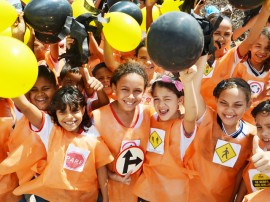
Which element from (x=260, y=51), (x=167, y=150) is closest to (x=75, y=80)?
(x=167, y=150)

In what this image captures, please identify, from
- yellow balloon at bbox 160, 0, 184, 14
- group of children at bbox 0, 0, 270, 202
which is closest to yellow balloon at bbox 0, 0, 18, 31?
group of children at bbox 0, 0, 270, 202

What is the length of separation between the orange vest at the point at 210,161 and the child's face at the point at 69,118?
83 centimetres

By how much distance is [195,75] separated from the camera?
247 centimetres

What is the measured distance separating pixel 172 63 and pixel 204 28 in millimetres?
349

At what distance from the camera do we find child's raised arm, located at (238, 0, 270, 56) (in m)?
2.81

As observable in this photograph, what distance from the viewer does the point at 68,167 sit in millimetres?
2727

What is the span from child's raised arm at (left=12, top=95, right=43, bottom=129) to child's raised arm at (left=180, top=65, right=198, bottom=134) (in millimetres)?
1019

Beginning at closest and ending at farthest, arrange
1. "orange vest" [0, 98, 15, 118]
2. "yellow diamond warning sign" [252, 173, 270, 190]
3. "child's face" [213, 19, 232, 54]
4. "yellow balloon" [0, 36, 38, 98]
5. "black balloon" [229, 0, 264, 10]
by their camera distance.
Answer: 1. "yellow balloon" [0, 36, 38, 98]
2. "black balloon" [229, 0, 264, 10]
3. "yellow diamond warning sign" [252, 173, 270, 190]
4. "orange vest" [0, 98, 15, 118]
5. "child's face" [213, 19, 232, 54]

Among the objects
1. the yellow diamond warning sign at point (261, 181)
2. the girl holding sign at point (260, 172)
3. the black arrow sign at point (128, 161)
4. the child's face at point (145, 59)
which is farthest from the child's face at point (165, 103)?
the child's face at point (145, 59)

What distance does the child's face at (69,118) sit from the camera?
8.97 feet

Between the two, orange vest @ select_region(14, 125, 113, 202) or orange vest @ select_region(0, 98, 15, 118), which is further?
orange vest @ select_region(0, 98, 15, 118)

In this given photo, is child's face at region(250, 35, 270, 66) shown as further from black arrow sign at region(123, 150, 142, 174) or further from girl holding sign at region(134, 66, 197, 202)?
black arrow sign at region(123, 150, 142, 174)

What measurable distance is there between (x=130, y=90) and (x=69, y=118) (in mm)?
496

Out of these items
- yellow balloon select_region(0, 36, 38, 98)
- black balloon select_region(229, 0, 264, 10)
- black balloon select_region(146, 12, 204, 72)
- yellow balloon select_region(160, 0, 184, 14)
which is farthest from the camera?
yellow balloon select_region(160, 0, 184, 14)
